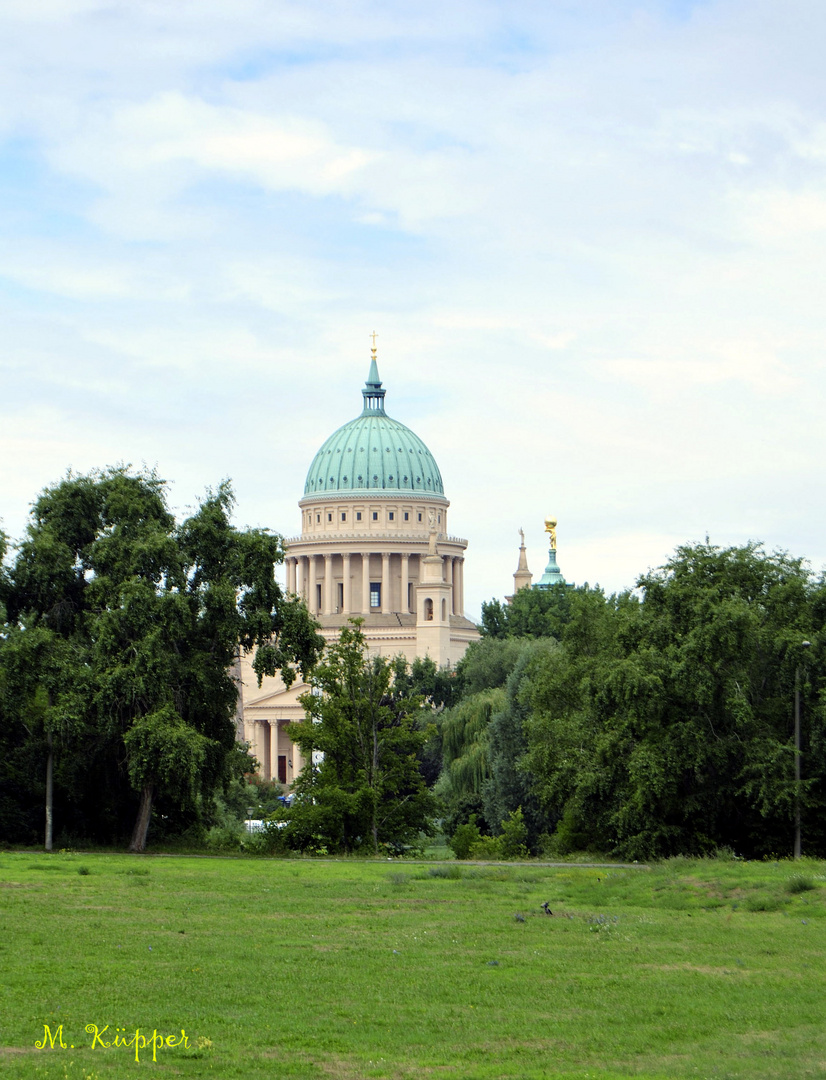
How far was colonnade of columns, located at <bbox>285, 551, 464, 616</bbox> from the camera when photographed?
154250mm

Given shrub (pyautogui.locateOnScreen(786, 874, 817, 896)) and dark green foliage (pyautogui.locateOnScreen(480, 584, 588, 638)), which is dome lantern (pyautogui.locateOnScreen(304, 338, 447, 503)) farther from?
shrub (pyautogui.locateOnScreen(786, 874, 817, 896))

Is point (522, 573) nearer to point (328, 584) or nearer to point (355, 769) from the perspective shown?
Answer: point (328, 584)

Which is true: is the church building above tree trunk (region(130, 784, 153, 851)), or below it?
above

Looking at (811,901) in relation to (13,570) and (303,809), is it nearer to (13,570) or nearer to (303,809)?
(303,809)

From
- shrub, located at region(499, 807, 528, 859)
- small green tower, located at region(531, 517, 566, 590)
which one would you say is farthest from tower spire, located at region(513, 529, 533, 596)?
shrub, located at region(499, 807, 528, 859)

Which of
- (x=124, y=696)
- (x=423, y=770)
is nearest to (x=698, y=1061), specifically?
(x=124, y=696)

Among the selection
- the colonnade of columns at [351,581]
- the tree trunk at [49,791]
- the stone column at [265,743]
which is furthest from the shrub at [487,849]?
the colonnade of columns at [351,581]

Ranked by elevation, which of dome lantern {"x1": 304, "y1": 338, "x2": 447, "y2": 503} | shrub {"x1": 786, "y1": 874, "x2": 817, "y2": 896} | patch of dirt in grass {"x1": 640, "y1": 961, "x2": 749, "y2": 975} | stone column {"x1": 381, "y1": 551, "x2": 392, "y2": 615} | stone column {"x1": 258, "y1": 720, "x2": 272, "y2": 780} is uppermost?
dome lantern {"x1": 304, "y1": 338, "x2": 447, "y2": 503}

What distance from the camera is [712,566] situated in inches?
1823

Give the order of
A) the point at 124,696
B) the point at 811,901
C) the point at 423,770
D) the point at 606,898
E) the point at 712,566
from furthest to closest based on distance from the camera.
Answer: the point at 423,770 → the point at 712,566 → the point at 124,696 → the point at 606,898 → the point at 811,901

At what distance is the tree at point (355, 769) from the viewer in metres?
44.4

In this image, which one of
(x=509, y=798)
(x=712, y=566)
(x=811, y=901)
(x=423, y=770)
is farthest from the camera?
(x=423, y=770)

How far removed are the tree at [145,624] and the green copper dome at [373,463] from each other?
11118cm

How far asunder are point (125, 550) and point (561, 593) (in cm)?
8105
